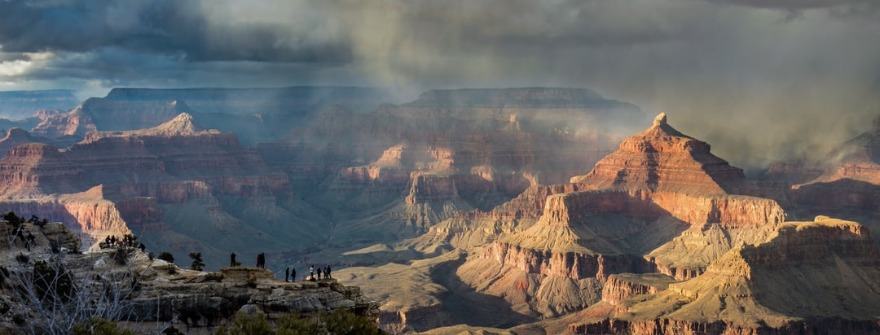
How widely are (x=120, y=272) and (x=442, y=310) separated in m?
131

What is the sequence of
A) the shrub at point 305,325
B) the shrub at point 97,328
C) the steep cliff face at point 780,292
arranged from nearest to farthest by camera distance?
the shrub at point 97,328, the shrub at point 305,325, the steep cliff face at point 780,292

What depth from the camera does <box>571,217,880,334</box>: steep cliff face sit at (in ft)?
513

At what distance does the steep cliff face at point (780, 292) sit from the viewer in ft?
513

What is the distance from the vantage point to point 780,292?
164 m

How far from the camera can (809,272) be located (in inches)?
6683

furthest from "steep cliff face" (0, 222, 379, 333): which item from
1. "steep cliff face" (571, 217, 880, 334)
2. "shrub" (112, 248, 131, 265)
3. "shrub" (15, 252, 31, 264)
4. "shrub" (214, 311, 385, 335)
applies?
"steep cliff face" (571, 217, 880, 334)

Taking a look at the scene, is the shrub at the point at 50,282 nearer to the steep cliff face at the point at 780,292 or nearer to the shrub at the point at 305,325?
the shrub at the point at 305,325

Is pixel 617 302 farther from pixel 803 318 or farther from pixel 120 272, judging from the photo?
pixel 120 272

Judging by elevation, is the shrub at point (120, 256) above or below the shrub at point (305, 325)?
above

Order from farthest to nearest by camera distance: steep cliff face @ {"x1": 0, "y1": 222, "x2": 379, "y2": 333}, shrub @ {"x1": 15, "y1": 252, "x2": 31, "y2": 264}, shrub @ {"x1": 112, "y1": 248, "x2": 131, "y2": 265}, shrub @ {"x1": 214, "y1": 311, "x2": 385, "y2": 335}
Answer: shrub @ {"x1": 112, "y1": 248, "x2": 131, "y2": 265} → shrub @ {"x1": 15, "y1": 252, "x2": 31, "y2": 264} → steep cliff face @ {"x1": 0, "y1": 222, "x2": 379, "y2": 333} → shrub @ {"x1": 214, "y1": 311, "x2": 385, "y2": 335}

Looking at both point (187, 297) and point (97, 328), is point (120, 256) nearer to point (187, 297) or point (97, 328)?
point (187, 297)

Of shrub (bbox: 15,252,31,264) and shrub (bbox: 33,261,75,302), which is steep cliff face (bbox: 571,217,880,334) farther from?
shrub (bbox: 33,261,75,302)

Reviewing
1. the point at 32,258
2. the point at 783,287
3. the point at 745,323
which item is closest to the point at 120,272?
the point at 32,258

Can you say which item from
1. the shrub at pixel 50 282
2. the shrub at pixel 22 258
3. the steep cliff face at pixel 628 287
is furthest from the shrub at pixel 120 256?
the steep cliff face at pixel 628 287
